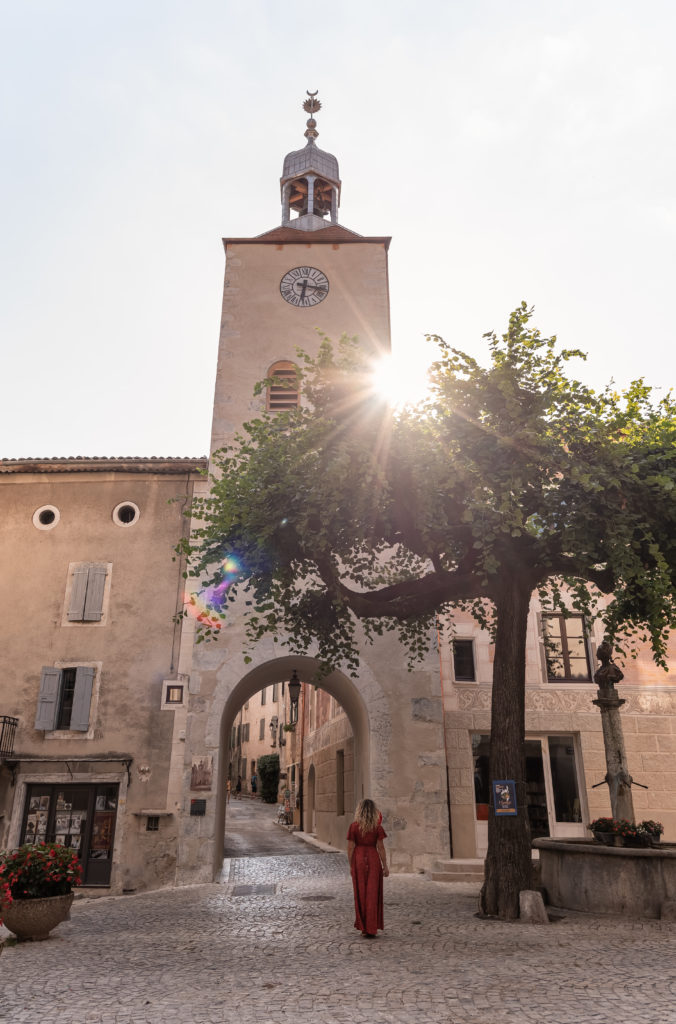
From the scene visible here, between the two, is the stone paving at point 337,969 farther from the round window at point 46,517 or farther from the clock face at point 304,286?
the clock face at point 304,286

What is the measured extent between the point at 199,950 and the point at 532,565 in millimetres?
6530

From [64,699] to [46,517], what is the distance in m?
4.15

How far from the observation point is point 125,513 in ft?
54.8

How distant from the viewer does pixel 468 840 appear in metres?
14.9

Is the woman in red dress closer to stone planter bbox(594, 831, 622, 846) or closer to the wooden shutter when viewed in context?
stone planter bbox(594, 831, 622, 846)

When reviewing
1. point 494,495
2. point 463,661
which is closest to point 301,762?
point 463,661

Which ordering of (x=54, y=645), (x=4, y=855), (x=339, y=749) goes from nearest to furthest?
(x=4, y=855), (x=54, y=645), (x=339, y=749)

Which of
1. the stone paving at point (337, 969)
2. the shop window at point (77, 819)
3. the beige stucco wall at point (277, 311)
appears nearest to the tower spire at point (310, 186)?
the beige stucco wall at point (277, 311)

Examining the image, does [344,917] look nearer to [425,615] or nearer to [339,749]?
[425,615]

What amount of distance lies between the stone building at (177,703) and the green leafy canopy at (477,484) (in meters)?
5.04

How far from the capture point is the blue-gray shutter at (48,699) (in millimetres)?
14742

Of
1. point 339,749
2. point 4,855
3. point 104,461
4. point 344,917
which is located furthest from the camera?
point 339,749

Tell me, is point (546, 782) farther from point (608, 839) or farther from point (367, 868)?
point (367, 868)

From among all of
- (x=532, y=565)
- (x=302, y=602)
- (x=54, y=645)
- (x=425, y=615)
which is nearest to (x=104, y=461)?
(x=54, y=645)
